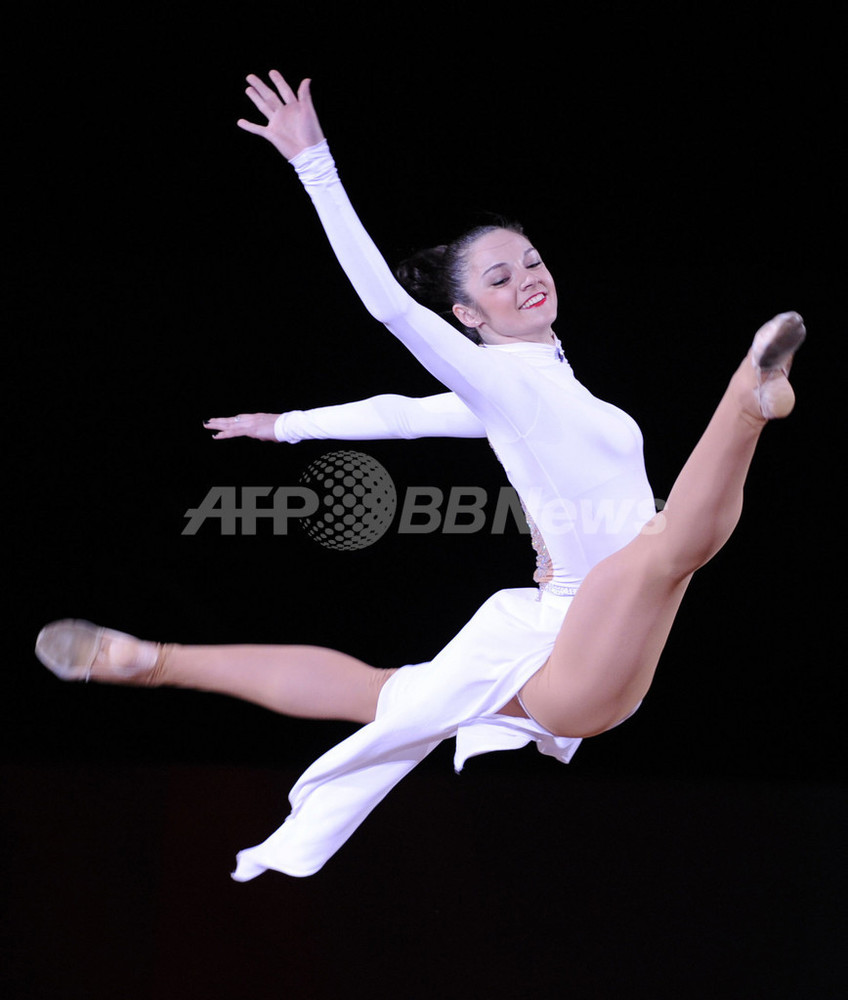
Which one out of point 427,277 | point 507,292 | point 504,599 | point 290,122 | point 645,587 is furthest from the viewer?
point 427,277

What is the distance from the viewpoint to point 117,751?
107 inches

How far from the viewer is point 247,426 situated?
101 inches

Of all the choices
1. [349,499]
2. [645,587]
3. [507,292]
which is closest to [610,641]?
[645,587]

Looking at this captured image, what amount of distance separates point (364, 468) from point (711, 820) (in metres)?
1.28

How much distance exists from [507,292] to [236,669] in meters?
0.97

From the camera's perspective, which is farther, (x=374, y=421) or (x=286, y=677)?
(x=374, y=421)

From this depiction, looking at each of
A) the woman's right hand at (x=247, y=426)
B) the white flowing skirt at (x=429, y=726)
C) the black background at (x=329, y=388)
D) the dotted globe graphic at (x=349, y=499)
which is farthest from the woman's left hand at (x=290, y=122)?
the white flowing skirt at (x=429, y=726)

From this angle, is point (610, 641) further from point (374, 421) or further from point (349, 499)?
point (349, 499)

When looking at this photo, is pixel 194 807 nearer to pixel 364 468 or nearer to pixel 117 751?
pixel 117 751

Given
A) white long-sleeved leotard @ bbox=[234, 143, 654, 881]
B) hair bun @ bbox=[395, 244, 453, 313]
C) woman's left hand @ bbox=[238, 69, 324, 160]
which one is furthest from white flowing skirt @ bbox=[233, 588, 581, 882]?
woman's left hand @ bbox=[238, 69, 324, 160]

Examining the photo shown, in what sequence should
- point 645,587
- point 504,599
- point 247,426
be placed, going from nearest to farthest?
1. point 645,587
2. point 504,599
3. point 247,426

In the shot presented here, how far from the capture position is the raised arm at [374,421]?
241cm

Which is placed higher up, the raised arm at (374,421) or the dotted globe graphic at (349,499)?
the raised arm at (374,421)

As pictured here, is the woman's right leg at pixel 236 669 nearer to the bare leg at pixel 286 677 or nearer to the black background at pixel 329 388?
the bare leg at pixel 286 677
